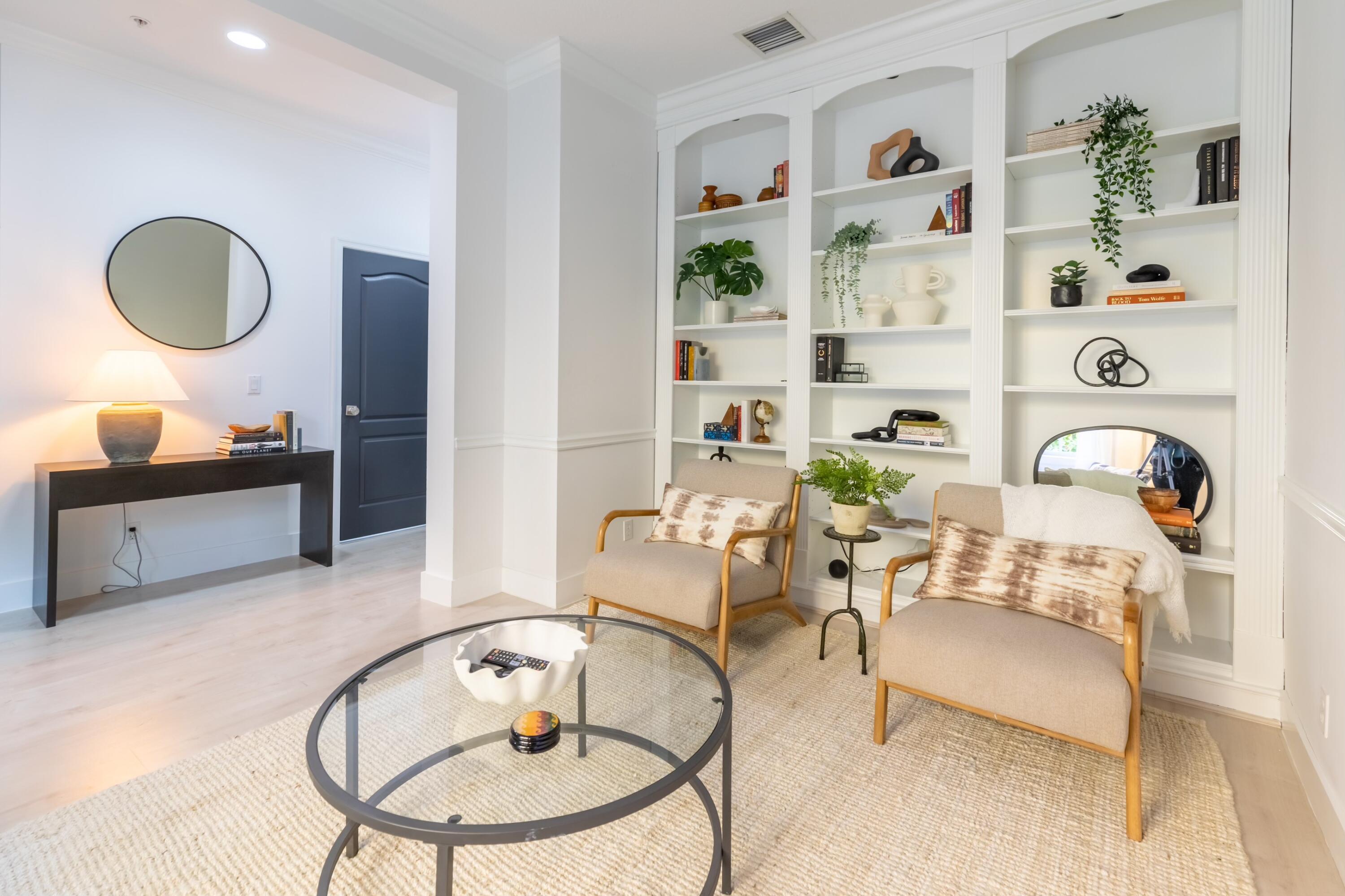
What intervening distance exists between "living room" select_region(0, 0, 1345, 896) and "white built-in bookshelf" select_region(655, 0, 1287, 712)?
21 mm

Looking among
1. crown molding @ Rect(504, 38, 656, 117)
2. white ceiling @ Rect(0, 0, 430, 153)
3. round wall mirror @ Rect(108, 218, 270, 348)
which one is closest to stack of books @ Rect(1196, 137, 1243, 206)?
crown molding @ Rect(504, 38, 656, 117)

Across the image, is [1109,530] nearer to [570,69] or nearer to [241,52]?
[570,69]

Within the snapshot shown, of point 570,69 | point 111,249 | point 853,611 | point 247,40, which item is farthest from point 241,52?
point 853,611

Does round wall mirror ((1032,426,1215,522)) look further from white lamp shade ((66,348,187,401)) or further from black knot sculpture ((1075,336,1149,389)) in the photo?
white lamp shade ((66,348,187,401))

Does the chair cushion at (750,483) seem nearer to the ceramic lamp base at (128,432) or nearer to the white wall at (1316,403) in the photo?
the white wall at (1316,403)

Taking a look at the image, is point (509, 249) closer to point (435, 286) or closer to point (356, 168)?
point (435, 286)

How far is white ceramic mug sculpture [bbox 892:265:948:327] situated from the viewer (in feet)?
10.6

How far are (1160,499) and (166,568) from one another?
4983 millimetres

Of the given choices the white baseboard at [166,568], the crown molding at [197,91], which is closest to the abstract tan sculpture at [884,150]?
the crown molding at [197,91]

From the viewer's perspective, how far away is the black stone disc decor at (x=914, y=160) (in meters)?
3.17

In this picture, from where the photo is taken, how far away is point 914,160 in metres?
3.21

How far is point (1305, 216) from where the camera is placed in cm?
208

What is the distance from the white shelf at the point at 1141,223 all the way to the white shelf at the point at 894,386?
691 mm

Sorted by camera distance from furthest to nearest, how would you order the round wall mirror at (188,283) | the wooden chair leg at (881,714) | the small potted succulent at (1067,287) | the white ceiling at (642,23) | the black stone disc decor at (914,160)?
1. the round wall mirror at (188,283)
2. the black stone disc decor at (914,160)
3. the white ceiling at (642,23)
4. the small potted succulent at (1067,287)
5. the wooden chair leg at (881,714)
